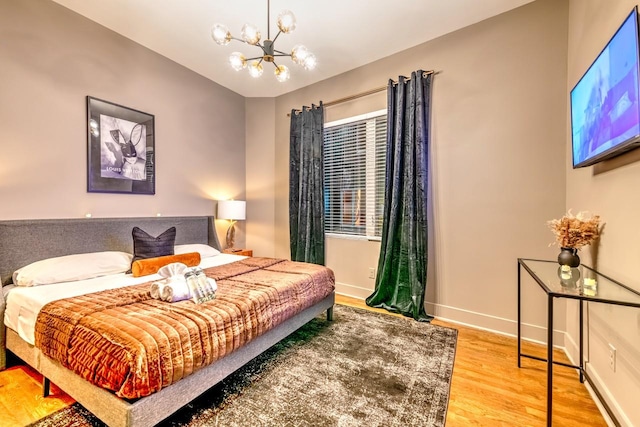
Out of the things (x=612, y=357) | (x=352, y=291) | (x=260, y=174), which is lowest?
(x=352, y=291)

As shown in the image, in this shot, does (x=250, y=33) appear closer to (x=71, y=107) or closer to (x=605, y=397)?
(x=71, y=107)

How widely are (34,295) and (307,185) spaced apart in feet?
9.51

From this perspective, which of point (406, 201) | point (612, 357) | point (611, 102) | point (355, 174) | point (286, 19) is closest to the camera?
point (611, 102)

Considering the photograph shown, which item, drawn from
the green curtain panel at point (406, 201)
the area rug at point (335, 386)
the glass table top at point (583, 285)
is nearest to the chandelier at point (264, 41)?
the green curtain panel at point (406, 201)

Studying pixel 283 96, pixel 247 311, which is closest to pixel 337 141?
pixel 283 96

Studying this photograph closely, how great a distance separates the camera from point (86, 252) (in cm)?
270

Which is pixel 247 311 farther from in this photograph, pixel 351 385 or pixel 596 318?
pixel 596 318

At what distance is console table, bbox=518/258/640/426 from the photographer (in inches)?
50.2

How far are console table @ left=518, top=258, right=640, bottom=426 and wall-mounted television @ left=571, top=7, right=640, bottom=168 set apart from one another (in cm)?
70

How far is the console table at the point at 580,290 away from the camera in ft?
4.19

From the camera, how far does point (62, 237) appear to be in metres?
2.56

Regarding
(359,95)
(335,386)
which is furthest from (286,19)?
(335,386)

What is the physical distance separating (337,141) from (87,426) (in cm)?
355

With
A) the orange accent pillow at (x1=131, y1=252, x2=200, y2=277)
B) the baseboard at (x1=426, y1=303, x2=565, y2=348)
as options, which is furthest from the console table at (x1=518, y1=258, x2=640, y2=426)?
the orange accent pillow at (x1=131, y1=252, x2=200, y2=277)
